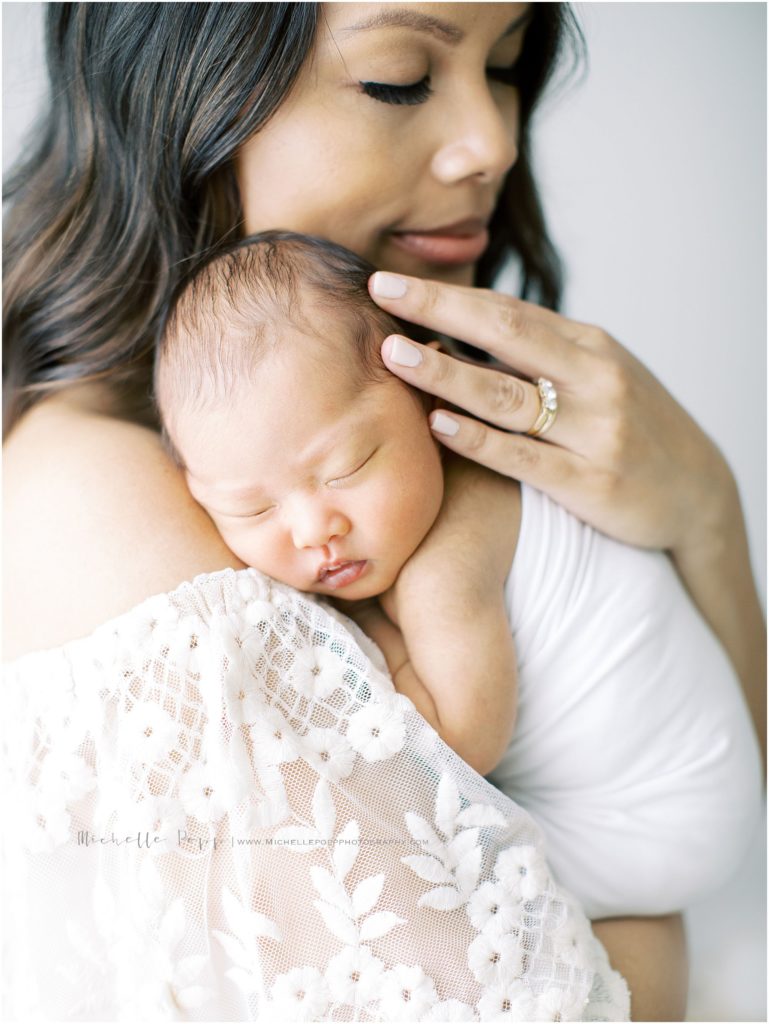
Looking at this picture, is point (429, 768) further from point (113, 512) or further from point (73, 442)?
point (73, 442)

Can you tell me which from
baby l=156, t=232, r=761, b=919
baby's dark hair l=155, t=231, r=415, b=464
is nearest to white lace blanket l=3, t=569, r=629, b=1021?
baby l=156, t=232, r=761, b=919

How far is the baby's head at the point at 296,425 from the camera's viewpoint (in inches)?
41.1

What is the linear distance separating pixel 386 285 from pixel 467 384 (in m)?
0.17

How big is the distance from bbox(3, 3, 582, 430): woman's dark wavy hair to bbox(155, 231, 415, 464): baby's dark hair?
0.35ft

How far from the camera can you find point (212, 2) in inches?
44.6

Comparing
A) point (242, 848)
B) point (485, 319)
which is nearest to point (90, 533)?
point (242, 848)

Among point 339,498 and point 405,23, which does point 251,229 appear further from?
point 339,498

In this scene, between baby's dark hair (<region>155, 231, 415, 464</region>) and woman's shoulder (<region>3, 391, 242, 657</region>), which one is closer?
woman's shoulder (<region>3, 391, 242, 657</region>)

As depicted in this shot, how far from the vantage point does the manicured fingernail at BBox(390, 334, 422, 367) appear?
109 cm

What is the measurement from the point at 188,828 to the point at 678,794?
758 mm

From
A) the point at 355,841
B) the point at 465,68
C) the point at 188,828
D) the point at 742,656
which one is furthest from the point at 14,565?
the point at 742,656

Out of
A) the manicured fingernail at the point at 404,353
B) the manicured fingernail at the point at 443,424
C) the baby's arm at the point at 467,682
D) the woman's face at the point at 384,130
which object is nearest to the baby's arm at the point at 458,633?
the baby's arm at the point at 467,682

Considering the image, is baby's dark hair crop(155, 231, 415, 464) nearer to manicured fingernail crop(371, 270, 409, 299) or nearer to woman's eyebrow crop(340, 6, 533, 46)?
manicured fingernail crop(371, 270, 409, 299)

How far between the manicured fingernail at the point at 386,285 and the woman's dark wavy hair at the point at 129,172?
0.26 meters
